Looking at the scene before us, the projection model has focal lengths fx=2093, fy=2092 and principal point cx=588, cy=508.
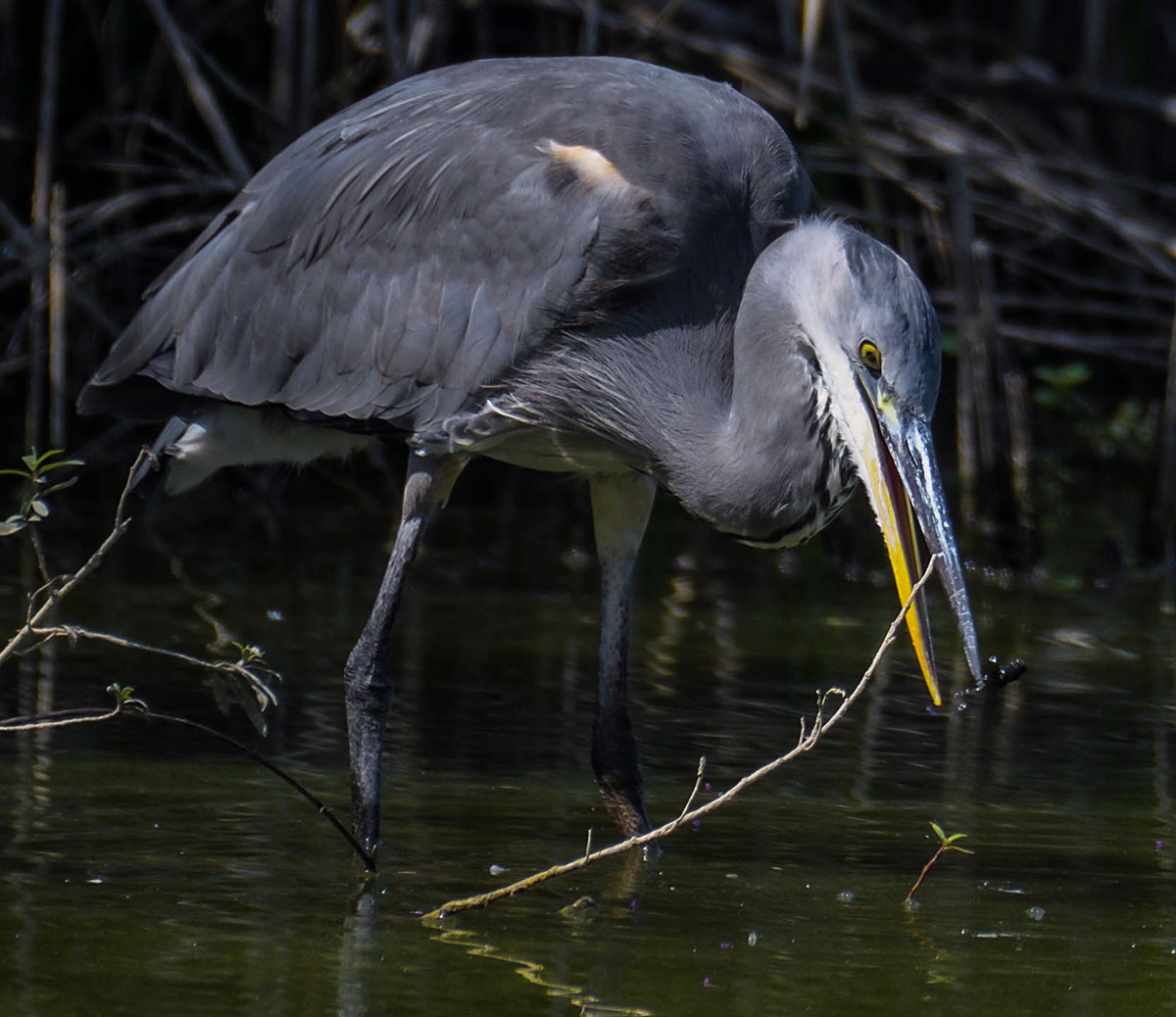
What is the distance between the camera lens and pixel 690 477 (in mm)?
4457

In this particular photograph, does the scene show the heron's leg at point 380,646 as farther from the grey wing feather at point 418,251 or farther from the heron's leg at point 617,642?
the heron's leg at point 617,642

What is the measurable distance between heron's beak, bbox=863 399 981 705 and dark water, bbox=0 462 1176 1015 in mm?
552

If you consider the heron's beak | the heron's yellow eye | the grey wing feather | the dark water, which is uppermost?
the grey wing feather

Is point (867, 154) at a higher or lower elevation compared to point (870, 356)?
higher

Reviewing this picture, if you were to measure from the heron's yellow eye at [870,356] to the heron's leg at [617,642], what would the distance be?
1.23 m

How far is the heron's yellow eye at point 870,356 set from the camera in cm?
395

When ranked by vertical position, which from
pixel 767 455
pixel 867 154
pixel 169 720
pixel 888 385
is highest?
pixel 867 154

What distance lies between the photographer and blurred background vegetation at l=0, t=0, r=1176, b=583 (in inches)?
297

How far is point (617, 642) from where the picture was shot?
504 centimetres

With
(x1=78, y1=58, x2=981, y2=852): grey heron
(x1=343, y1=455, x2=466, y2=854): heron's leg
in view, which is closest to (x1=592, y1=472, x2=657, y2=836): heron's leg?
(x1=78, y1=58, x2=981, y2=852): grey heron

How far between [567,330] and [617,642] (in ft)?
2.70

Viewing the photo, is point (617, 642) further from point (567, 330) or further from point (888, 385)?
point (888, 385)

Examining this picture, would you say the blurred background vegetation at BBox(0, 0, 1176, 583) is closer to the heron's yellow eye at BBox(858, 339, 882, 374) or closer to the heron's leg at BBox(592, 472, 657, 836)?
the heron's leg at BBox(592, 472, 657, 836)

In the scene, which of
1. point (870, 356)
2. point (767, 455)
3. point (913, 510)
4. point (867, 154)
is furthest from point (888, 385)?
point (867, 154)
